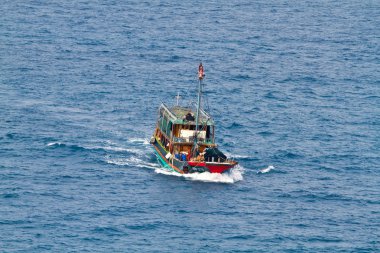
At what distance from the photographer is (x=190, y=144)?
163250 mm

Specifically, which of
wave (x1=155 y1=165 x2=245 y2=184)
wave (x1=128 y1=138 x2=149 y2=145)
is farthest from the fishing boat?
wave (x1=128 y1=138 x2=149 y2=145)

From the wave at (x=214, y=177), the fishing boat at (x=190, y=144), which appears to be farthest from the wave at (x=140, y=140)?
the wave at (x=214, y=177)

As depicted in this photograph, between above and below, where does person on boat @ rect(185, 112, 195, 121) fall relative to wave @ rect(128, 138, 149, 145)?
above

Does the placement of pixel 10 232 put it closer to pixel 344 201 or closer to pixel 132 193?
pixel 132 193

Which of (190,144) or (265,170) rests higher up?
(190,144)

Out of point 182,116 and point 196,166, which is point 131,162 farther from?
point 196,166

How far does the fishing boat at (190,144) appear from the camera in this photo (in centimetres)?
15700

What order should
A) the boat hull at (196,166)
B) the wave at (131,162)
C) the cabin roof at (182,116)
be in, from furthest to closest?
the wave at (131,162) < the cabin roof at (182,116) < the boat hull at (196,166)

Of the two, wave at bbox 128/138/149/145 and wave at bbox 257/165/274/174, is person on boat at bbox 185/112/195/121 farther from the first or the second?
wave at bbox 128/138/149/145

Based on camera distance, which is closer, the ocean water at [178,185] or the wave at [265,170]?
the ocean water at [178,185]

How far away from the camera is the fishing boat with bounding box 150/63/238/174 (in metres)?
157

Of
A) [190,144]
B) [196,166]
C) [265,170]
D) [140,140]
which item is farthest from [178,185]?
[140,140]

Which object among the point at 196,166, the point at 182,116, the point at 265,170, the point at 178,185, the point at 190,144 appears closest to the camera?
the point at 178,185

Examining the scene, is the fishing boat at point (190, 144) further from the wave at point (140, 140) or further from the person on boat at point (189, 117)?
the wave at point (140, 140)
